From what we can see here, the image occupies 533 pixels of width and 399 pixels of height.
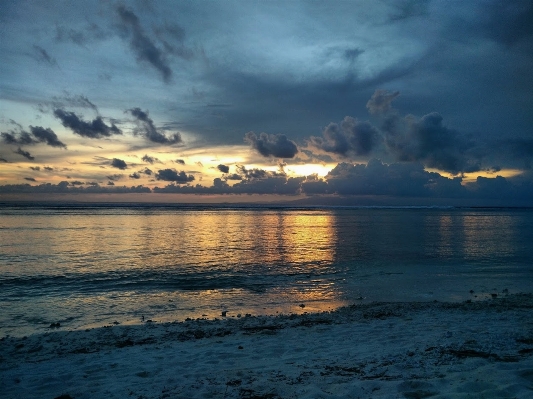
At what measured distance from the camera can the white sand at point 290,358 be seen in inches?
307

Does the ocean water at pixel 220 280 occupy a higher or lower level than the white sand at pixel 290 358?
lower

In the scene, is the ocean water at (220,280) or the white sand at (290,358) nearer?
the white sand at (290,358)

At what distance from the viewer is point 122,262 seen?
102 ft

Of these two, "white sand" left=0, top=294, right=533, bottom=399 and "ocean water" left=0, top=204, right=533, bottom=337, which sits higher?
"white sand" left=0, top=294, right=533, bottom=399

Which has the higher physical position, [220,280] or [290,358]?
[290,358]

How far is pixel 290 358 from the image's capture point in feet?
33.6

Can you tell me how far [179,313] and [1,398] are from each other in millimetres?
8971

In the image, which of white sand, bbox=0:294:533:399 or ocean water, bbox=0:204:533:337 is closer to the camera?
white sand, bbox=0:294:533:399

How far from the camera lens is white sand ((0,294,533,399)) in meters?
7.79

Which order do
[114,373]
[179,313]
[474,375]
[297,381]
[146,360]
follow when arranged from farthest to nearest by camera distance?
[179,313], [146,360], [114,373], [297,381], [474,375]

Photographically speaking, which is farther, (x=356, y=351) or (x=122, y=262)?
(x=122, y=262)

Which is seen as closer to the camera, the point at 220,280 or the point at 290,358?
the point at 290,358

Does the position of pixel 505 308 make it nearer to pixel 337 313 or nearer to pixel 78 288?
pixel 337 313

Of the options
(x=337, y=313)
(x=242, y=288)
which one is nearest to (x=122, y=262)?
(x=242, y=288)
